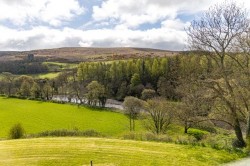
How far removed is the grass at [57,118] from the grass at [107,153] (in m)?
38.7

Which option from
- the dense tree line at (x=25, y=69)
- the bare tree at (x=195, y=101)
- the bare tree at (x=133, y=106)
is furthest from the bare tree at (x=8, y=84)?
the bare tree at (x=195, y=101)

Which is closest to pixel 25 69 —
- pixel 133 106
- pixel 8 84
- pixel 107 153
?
pixel 8 84

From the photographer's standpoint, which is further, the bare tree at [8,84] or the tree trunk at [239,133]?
the bare tree at [8,84]

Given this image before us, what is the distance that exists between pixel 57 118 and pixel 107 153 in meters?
57.9

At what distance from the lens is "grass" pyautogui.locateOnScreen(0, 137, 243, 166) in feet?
60.0

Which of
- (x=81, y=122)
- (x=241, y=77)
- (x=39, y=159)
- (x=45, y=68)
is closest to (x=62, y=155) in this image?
(x=39, y=159)

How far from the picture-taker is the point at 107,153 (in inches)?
784

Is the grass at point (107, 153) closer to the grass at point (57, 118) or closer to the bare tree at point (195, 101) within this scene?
the bare tree at point (195, 101)

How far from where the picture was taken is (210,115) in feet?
70.9

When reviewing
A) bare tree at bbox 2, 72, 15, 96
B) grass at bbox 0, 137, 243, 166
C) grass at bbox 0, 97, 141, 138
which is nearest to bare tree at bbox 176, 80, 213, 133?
grass at bbox 0, 137, 243, 166

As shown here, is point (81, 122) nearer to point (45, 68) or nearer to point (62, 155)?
point (62, 155)

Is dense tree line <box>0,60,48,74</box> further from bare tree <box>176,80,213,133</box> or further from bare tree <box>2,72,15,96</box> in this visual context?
bare tree <box>176,80,213,133</box>

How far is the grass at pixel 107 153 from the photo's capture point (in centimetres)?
1828

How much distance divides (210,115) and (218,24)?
20.5 ft
